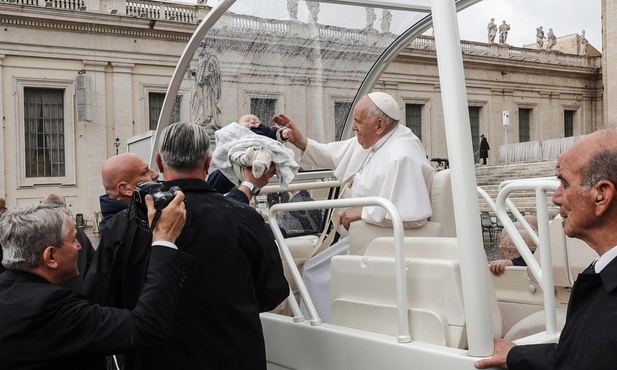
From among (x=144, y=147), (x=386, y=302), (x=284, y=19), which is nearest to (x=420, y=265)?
(x=386, y=302)

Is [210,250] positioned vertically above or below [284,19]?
below

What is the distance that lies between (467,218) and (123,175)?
2.19m

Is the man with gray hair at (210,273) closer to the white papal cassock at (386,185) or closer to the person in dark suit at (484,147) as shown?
the white papal cassock at (386,185)

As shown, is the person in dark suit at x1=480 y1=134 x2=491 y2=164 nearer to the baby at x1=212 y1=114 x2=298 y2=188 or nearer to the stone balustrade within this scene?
the stone balustrade

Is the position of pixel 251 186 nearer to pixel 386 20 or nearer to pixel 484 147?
pixel 386 20

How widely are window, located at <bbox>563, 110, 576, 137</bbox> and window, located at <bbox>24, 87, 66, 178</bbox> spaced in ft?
123

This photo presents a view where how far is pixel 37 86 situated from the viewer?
33844 millimetres

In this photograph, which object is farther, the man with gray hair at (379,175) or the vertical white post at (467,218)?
the man with gray hair at (379,175)

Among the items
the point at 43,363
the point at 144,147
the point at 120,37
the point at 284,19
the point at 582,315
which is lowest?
the point at 43,363

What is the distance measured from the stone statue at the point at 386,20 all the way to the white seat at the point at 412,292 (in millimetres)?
3138

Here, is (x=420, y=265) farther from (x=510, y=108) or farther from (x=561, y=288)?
(x=510, y=108)

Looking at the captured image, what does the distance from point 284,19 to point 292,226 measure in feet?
5.40

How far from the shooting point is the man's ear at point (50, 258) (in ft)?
8.30

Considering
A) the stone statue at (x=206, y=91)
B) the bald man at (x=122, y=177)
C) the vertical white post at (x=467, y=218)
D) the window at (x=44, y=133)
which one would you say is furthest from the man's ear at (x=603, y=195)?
the window at (x=44, y=133)
